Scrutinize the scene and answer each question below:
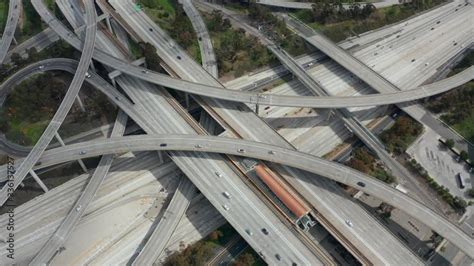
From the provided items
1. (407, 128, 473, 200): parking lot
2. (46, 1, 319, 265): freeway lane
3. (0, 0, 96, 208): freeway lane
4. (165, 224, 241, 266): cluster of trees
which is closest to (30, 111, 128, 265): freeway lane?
(46, 1, 319, 265): freeway lane

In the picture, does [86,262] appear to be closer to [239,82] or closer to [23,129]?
[23,129]

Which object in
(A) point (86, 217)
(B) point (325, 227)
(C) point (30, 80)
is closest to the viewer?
(B) point (325, 227)

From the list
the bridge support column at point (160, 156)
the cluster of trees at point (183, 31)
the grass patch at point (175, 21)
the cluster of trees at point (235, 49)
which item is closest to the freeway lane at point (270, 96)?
the bridge support column at point (160, 156)

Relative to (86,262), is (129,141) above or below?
above

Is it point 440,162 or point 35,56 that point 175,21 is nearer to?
point 35,56

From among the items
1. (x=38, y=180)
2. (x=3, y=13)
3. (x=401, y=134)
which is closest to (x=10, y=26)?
(x=3, y=13)

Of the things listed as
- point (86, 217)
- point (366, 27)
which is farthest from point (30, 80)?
point (366, 27)
